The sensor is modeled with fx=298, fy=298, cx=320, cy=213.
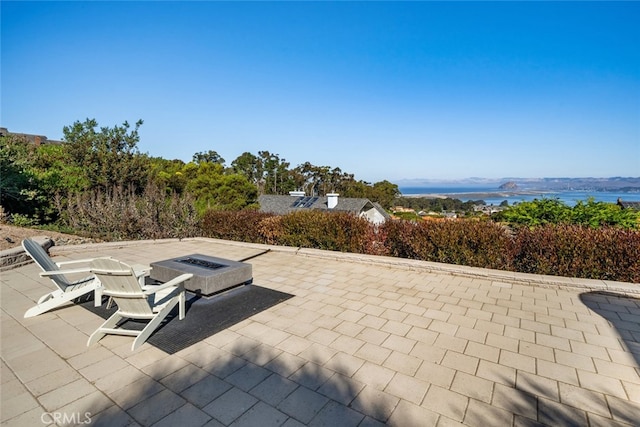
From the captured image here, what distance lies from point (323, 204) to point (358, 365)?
76.7 ft

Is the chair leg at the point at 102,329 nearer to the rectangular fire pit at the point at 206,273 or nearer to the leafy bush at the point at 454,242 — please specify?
the rectangular fire pit at the point at 206,273

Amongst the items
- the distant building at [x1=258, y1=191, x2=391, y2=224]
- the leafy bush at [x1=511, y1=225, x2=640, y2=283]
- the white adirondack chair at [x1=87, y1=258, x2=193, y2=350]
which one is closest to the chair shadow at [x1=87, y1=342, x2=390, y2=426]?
the white adirondack chair at [x1=87, y1=258, x2=193, y2=350]

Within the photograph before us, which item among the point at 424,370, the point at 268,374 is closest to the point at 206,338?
the point at 268,374

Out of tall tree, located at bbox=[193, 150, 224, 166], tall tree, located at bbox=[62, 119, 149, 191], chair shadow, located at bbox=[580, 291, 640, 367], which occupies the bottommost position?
chair shadow, located at bbox=[580, 291, 640, 367]

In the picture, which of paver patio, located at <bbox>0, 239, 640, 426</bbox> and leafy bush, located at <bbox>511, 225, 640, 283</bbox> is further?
leafy bush, located at <bbox>511, 225, 640, 283</bbox>

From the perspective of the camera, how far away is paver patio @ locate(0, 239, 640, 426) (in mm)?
2176

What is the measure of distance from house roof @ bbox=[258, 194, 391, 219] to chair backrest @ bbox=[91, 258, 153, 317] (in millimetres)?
20111

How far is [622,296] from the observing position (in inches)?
175

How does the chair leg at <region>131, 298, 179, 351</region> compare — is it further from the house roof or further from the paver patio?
the house roof

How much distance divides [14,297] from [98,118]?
46.8 ft

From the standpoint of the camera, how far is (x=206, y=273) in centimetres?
440

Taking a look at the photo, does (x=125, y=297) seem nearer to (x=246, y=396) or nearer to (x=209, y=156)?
(x=246, y=396)

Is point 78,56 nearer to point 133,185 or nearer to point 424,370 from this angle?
point 133,185

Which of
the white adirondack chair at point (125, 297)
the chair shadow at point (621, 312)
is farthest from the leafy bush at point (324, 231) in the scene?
the white adirondack chair at point (125, 297)
